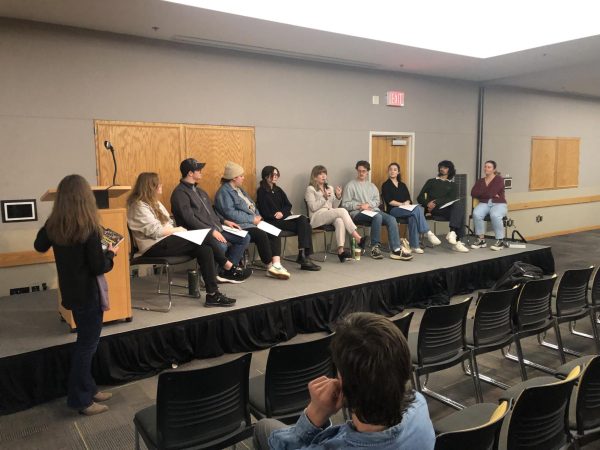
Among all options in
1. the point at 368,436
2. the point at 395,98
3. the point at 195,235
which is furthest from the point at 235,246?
the point at 395,98

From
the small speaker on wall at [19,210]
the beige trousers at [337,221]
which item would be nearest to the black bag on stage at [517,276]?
the beige trousers at [337,221]

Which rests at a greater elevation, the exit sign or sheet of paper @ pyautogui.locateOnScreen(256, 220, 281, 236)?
the exit sign

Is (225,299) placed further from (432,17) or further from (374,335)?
(432,17)

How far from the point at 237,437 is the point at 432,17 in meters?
4.67

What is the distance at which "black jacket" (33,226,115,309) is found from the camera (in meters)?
2.46

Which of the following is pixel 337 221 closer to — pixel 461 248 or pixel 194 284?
pixel 461 248

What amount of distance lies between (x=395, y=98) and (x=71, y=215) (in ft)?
17.4

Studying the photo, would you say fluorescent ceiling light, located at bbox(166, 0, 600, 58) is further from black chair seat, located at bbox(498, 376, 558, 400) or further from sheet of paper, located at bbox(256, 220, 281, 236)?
black chair seat, located at bbox(498, 376, 558, 400)

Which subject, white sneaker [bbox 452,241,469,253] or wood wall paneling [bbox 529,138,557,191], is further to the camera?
wood wall paneling [bbox 529,138,557,191]

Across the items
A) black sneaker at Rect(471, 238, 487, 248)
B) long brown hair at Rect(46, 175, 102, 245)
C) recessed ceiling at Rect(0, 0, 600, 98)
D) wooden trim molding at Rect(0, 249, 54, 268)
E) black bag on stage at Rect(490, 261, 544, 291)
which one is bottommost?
black bag on stage at Rect(490, 261, 544, 291)

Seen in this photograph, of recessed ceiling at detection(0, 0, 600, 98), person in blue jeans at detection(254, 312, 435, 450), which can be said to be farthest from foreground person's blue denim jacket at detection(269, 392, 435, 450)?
recessed ceiling at detection(0, 0, 600, 98)

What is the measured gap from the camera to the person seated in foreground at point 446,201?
6.23m

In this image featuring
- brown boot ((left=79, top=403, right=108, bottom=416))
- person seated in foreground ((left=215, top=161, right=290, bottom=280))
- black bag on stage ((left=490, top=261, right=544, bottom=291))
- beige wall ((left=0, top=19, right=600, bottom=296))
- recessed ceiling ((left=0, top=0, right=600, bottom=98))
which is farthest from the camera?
black bag on stage ((left=490, top=261, right=544, bottom=291))

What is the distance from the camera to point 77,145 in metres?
4.48
